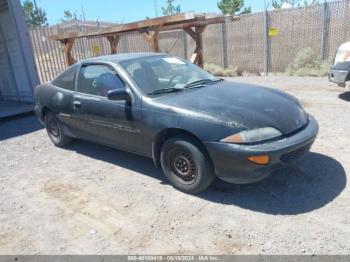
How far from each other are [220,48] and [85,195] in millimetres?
11164

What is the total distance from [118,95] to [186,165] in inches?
45.0

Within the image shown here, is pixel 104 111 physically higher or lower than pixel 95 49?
higher

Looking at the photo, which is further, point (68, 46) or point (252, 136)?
point (68, 46)

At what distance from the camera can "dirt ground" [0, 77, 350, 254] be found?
2908 millimetres

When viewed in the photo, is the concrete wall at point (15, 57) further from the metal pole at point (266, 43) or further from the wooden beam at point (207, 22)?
the metal pole at point (266, 43)

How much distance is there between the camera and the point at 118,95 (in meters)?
3.88

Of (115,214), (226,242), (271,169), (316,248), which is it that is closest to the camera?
(316,248)

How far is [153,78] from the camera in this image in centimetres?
420

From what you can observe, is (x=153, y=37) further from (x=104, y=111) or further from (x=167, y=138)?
(x=167, y=138)

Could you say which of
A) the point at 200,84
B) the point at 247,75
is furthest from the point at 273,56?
the point at 200,84

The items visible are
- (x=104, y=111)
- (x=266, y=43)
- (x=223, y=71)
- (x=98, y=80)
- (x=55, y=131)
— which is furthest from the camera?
(x=223, y=71)

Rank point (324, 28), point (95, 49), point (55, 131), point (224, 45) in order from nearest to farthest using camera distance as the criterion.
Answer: point (55, 131)
point (324, 28)
point (95, 49)
point (224, 45)

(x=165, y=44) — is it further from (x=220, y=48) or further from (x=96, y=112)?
(x=96, y=112)

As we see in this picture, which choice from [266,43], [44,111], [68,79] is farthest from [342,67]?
[266,43]
